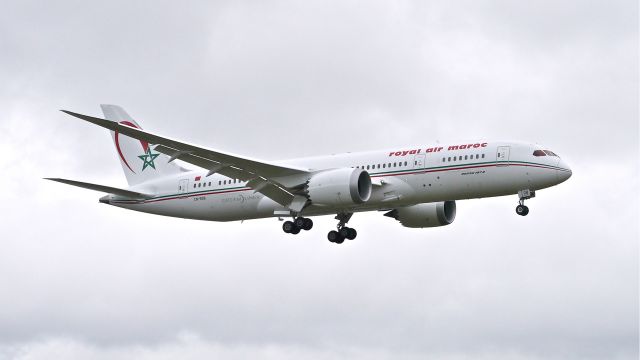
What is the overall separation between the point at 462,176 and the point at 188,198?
15.4 metres

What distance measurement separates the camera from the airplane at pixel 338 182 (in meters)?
54.4

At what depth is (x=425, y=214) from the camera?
6297 centimetres

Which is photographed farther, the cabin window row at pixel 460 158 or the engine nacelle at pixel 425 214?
the engine nacelle at pixel 425 214

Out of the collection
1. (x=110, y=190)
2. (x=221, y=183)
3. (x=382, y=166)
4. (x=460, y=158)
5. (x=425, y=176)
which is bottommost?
(x=110, y=190)

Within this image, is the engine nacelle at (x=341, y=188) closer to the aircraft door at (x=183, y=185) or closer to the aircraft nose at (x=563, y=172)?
the aircraft nose at (x=563, y=172)

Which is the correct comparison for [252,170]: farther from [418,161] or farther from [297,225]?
[418,161]

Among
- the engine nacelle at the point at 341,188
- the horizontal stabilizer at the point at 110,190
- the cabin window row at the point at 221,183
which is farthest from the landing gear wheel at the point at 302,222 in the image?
the horizontal stabilizer at the point at 110,190

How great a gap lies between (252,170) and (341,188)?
4.54m

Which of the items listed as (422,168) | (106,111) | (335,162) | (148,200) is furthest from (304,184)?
(106,111)

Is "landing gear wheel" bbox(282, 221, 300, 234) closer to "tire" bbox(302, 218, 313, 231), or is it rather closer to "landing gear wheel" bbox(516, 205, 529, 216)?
"tire" bbox(302, 218, 313, 231)

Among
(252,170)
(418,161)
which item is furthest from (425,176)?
(252,170)

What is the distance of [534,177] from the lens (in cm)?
5412

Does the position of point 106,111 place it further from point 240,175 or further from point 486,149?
point 486,149

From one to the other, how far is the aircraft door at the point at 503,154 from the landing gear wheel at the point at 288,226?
10672mm
